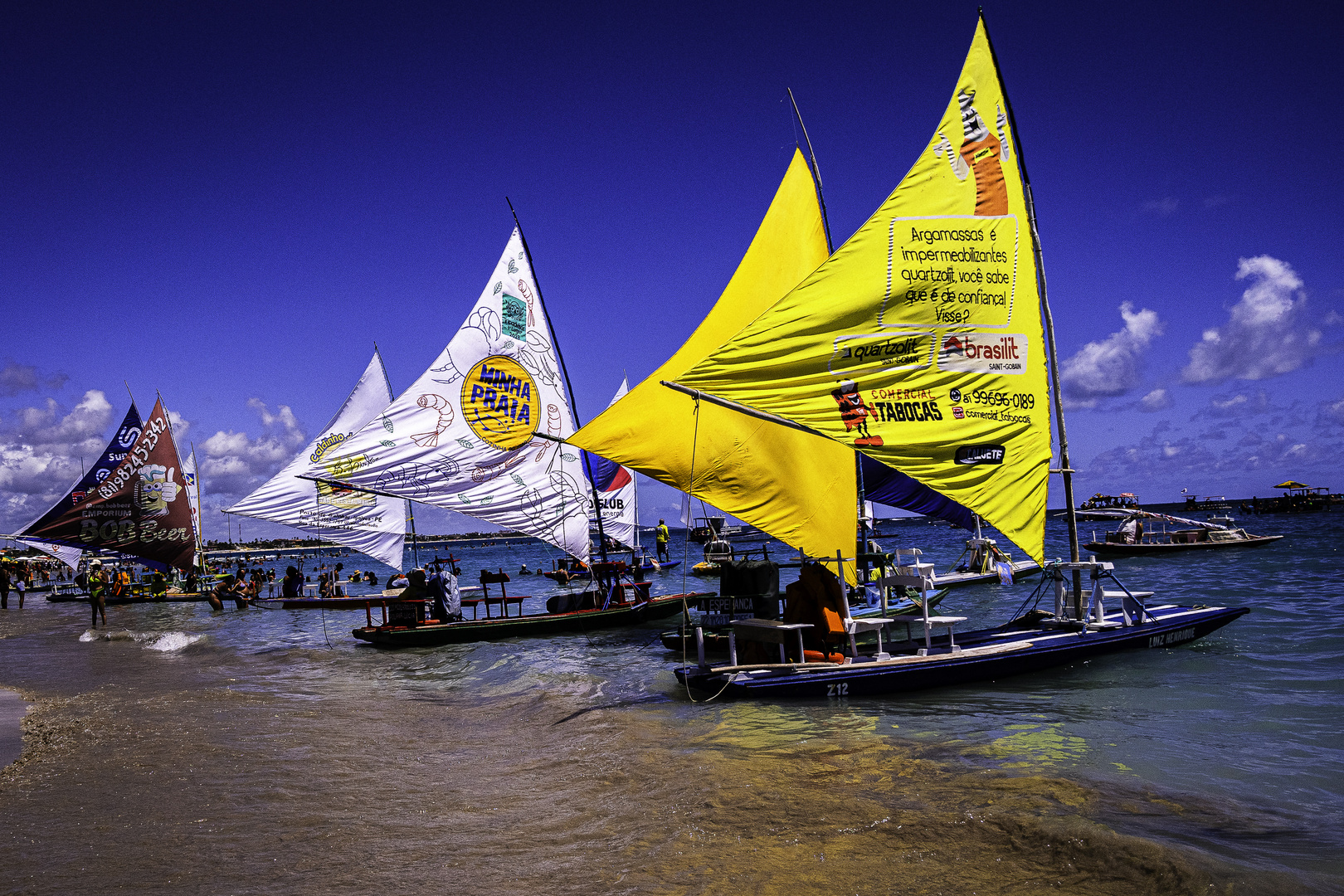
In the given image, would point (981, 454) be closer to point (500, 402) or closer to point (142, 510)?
point (500, 402)

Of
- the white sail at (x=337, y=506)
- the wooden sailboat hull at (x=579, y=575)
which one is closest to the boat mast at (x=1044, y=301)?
the white sail at (x=337, y=506)

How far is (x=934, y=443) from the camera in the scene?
1016 centimetres

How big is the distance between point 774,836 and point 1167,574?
28.3 meters

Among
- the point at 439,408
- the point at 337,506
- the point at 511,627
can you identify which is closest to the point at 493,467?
the point at 439,408

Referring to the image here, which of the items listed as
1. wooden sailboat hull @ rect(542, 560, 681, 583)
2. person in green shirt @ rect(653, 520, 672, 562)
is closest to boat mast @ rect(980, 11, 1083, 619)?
wooden sailboat hull @ rect(542, 560, 681, 583)

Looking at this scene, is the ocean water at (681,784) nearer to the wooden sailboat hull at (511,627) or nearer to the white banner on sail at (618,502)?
the wooden sailboat hull at (511,627)

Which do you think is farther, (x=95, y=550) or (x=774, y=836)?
(x=95, y=550)

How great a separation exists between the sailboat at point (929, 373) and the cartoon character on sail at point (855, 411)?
0.02m

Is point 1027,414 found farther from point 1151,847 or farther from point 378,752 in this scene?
point 378,752

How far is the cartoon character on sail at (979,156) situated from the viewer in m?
11.1

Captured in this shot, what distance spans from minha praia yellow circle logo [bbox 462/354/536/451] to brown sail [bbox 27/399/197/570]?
23949 millimetres

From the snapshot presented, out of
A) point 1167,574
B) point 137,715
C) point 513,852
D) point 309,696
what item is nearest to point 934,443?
point 513,852

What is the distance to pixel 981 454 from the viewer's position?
34.3 feet

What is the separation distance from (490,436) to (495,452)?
1.45 feet
